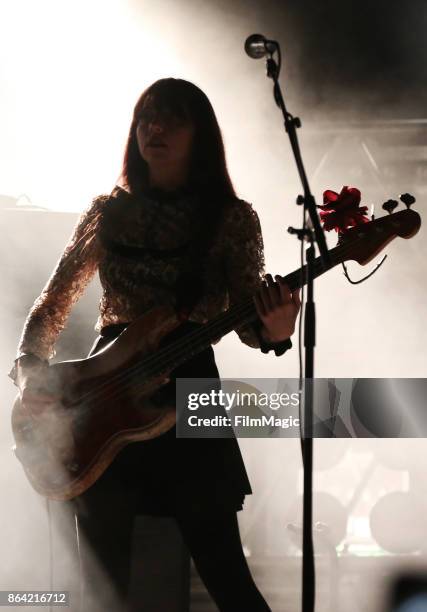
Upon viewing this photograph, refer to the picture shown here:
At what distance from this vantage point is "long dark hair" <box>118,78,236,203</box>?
69.8 inches

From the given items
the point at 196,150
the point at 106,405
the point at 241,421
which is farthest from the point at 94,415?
the point at 196,150

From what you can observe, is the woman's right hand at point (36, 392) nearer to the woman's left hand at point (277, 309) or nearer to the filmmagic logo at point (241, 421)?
the filmmagic logo at point (241, 421)

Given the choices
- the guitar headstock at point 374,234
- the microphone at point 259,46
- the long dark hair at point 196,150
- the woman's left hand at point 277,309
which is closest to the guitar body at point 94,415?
the woman's left hand at point 277,309

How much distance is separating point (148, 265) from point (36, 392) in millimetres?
347

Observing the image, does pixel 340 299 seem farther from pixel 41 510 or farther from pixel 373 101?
pixel 41 510

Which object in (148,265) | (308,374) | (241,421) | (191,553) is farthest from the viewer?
(241,421)

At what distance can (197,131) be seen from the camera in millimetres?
1794

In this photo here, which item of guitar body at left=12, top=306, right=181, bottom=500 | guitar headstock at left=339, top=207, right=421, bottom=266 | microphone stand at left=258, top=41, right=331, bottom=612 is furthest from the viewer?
guitar headstock at left=339, top=207, right=421, bottom=266

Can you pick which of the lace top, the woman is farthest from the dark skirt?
the lace top

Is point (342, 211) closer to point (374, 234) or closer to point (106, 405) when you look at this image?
point (374, 234)

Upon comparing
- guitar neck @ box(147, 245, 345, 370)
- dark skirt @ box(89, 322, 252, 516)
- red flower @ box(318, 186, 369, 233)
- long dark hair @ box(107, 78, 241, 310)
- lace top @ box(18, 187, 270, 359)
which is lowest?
dark skirt @ box(89, 322, 252, 516)

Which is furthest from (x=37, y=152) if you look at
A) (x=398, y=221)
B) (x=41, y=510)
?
(x=398, y=221)

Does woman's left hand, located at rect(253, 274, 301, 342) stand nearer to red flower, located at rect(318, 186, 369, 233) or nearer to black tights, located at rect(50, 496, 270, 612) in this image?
red flower, located at rect(318, 186, 369, 233)

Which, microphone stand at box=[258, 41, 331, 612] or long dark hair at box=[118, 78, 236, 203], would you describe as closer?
microphone stand at box=[258, 41, 331, 612]
